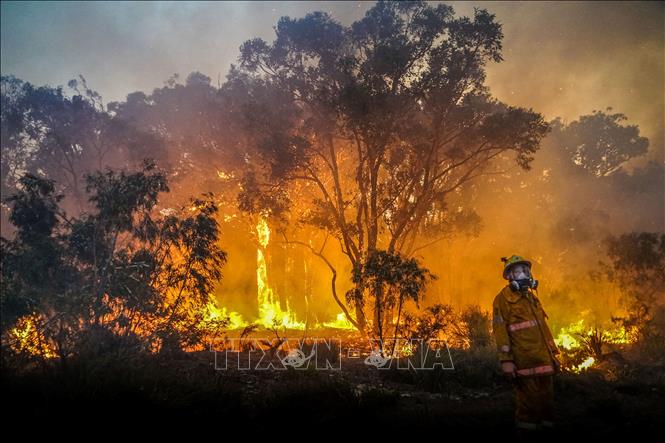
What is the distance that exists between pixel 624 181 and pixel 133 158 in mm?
36581

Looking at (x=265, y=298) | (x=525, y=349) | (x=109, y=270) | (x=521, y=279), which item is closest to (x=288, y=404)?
(x=525, y=349)

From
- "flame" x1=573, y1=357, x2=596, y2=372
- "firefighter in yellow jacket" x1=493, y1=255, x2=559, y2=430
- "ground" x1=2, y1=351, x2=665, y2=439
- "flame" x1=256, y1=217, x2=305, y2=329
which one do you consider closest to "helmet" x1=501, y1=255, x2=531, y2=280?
"firefighter in yellow jacket" x1=493, y1=255, x2=559, y2=430

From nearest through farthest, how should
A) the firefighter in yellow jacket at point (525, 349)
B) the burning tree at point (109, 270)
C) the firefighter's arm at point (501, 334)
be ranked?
the firefighter in yellow jacket at point (525, 349), the firefighter's arm at point (501, 334), the burning tree at point (109, 270)

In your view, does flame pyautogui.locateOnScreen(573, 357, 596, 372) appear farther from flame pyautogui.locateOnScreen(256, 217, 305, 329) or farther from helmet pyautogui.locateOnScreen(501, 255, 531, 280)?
flame pyautogui.locateOnScreen(256, 217, 305, 329)

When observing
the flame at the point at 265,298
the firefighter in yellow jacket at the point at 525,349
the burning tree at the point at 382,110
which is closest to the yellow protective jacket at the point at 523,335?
the firefighter in yellow jacket at the point at 525,349

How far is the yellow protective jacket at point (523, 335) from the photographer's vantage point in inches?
214

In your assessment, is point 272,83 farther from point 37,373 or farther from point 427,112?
point 37,373

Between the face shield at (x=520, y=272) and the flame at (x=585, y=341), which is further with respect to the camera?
the flame at (x=585, y=341)

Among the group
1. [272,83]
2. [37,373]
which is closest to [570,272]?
[272,83]

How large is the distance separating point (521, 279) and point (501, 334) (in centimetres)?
80

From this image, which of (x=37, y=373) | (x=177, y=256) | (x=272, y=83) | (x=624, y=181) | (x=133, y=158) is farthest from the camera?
(x=624, y=181)

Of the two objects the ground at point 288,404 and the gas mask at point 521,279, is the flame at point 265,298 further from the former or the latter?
the gas mask at point 521,279

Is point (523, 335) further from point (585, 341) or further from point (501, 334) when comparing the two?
point (585, 341)

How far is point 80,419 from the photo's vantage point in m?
4.72
